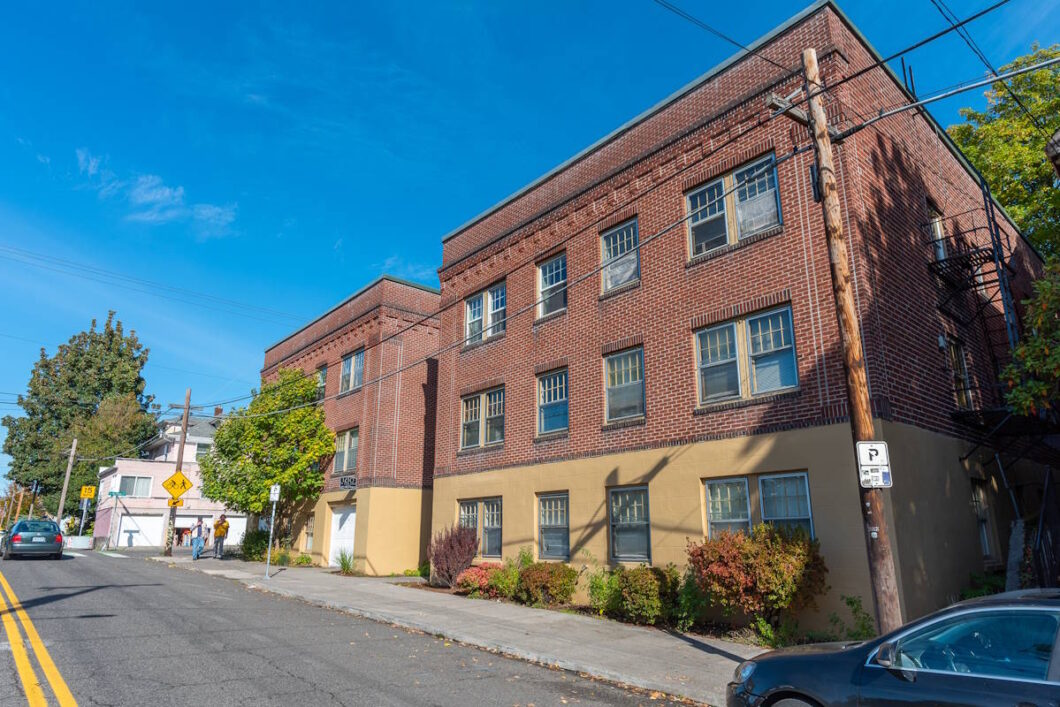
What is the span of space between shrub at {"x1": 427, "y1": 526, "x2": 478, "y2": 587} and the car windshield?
1709cm

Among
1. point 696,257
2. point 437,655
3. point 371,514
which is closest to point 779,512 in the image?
point 696,257

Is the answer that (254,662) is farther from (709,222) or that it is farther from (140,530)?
(140,530)

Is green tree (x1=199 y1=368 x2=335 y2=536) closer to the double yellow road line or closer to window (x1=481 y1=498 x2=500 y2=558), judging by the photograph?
window (x1=481 y1=498 x2=500 y2=558)

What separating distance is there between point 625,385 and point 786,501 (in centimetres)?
450

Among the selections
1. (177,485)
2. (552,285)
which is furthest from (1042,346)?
(177,485)

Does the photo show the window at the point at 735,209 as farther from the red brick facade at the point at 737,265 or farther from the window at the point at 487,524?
the window at the point at 487,524

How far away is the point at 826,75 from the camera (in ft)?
40.6

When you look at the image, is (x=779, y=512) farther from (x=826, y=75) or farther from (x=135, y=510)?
(x=135, y=510)

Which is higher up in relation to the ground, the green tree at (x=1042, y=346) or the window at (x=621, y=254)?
the window at (x=621, y=254)

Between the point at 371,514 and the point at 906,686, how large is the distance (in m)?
19.6

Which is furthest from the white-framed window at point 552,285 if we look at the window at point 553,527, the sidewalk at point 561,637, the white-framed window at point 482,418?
the sidewalk at point 561,637

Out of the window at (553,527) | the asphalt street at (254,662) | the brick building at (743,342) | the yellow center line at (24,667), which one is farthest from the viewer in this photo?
the window at (553,527)

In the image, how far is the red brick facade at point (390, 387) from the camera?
23391mm

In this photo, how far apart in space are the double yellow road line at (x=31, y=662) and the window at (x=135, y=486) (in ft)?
131
